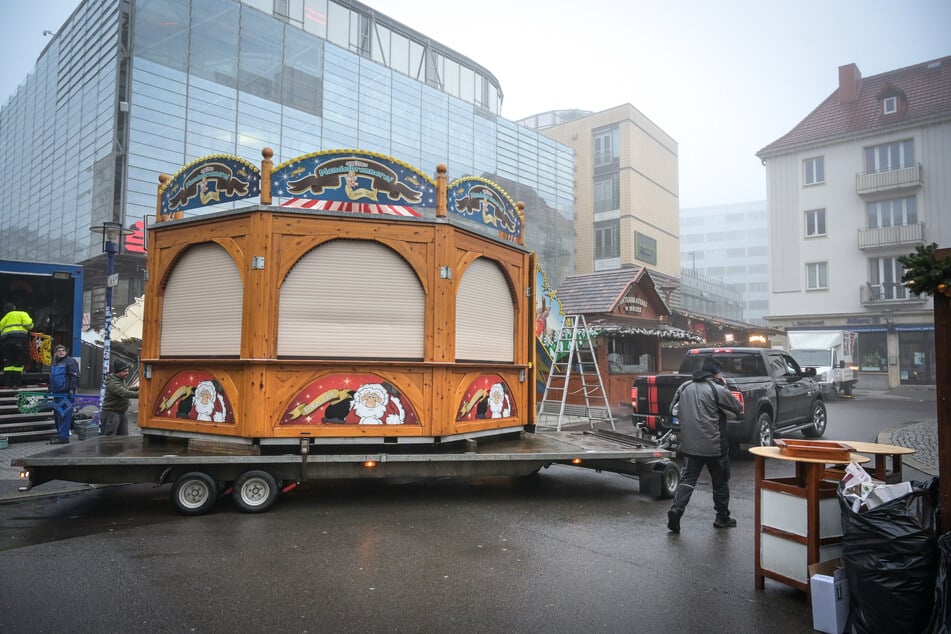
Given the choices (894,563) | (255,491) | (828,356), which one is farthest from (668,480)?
(828,356)

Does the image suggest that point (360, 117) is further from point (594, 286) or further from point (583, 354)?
point (583, 354)

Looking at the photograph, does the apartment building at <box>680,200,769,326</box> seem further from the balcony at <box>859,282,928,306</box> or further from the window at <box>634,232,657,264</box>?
the balcony at <box>859,282,928,306</box>

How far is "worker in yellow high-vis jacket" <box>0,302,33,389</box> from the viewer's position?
12.3 metres

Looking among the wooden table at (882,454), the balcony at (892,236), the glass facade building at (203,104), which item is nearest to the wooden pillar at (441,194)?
the wooden table at (882,454)

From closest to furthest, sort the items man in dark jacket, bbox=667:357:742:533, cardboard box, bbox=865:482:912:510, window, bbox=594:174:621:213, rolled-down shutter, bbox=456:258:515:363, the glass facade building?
1. cardboard box, bbox=865:482:912:510
2. man in dark jacket, bbox=667:357:742:533
3. rolled-down shutter, bbox=456:258:515:363
4. the glass facade building
5. window, bbox=594:174:621:213

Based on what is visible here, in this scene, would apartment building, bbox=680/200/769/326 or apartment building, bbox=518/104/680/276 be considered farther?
apartment building, bbox=680/200/769/326

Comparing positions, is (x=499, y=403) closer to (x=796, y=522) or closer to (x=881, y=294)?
(x=796, y=522)

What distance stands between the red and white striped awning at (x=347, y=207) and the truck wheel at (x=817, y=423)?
10952 mm

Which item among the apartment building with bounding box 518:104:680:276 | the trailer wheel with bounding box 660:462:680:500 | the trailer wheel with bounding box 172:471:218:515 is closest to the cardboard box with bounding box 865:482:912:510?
the trailer wheel with bounding box 660:462:680:500

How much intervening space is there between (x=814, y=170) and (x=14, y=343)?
136 ft

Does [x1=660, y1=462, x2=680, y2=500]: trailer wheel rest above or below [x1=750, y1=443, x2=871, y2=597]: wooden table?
below

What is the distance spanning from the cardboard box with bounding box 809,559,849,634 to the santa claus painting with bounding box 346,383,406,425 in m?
4.83

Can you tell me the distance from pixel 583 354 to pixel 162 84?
2259 centimetres

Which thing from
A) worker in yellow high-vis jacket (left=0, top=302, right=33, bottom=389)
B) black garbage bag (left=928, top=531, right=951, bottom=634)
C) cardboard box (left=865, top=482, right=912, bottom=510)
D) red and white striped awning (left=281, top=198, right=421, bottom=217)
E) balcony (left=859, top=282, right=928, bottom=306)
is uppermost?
balcony (left=859, top=282, right=928, bottom=306)
